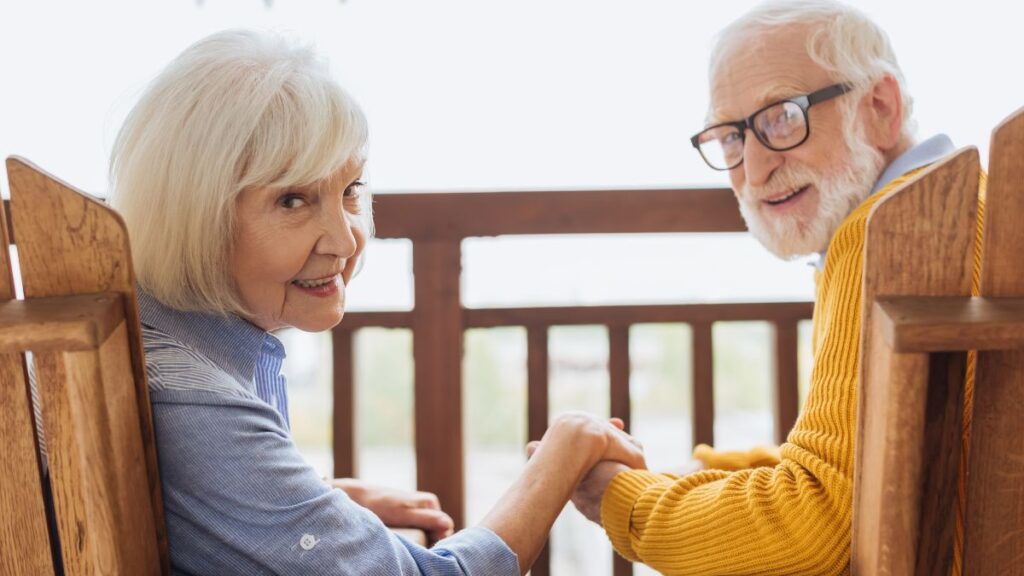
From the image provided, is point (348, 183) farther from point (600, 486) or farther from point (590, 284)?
point (590, 284)

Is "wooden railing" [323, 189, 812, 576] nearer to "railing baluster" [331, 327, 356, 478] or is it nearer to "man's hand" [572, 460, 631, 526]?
"railing baluster" [331, 327, 356, 478]

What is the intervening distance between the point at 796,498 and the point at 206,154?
850 millimetres

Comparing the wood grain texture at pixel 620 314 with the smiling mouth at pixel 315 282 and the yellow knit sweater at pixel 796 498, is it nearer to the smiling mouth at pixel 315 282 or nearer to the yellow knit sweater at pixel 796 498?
the yellow knit sweater at pixel 796 498

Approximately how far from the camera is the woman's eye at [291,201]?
1.08 meters

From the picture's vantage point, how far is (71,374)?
758mm

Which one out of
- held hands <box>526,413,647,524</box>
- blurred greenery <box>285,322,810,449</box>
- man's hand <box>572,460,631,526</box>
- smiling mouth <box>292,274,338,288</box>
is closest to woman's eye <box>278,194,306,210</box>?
smiling mouth <box>292,274,338,288</box>

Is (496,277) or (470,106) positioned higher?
(470,106)

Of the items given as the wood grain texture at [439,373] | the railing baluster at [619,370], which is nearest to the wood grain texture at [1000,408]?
the railing baluster at [619,370]

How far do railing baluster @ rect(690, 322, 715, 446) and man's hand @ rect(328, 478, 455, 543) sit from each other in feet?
2.19

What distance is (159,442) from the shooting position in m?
0.92

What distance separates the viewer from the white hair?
1.44 meters

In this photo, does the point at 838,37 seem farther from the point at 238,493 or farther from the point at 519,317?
the point at 238,493

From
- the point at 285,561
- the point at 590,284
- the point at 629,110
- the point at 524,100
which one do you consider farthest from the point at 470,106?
the point at 285,561

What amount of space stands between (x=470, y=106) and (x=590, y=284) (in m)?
1.00
